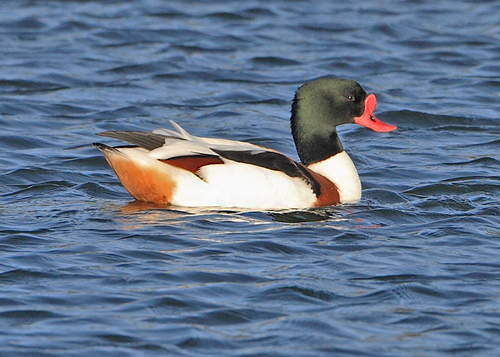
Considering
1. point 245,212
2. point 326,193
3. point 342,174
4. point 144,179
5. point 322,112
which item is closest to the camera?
point 245,212

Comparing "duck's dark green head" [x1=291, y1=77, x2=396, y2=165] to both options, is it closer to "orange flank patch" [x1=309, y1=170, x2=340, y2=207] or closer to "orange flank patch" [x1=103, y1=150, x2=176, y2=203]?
"orange flank patch" [x1=309, y1=170, x2=340, y2=207]

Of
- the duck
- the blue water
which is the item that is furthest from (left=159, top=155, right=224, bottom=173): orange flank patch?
the blue water

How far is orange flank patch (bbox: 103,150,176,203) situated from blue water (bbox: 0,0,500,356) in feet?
0.42

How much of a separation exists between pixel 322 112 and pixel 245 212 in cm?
140

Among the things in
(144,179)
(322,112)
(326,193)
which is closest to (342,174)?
(326,193)

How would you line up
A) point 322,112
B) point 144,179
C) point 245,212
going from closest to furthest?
point 245,212
point 144,179
point 322,112

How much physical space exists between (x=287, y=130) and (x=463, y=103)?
2.68 m

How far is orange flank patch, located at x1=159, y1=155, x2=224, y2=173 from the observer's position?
26.5ft

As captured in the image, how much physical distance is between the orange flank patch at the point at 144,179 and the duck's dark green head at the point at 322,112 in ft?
4.83

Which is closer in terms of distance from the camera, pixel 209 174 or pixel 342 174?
pixel 209 174

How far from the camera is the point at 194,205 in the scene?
8.10 metres

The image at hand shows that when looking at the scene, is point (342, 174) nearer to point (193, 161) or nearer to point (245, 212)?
point (245, 212)

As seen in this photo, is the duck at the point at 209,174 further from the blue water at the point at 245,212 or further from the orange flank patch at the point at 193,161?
the blue water at the point at 245,212

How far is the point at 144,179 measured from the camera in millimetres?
8156
